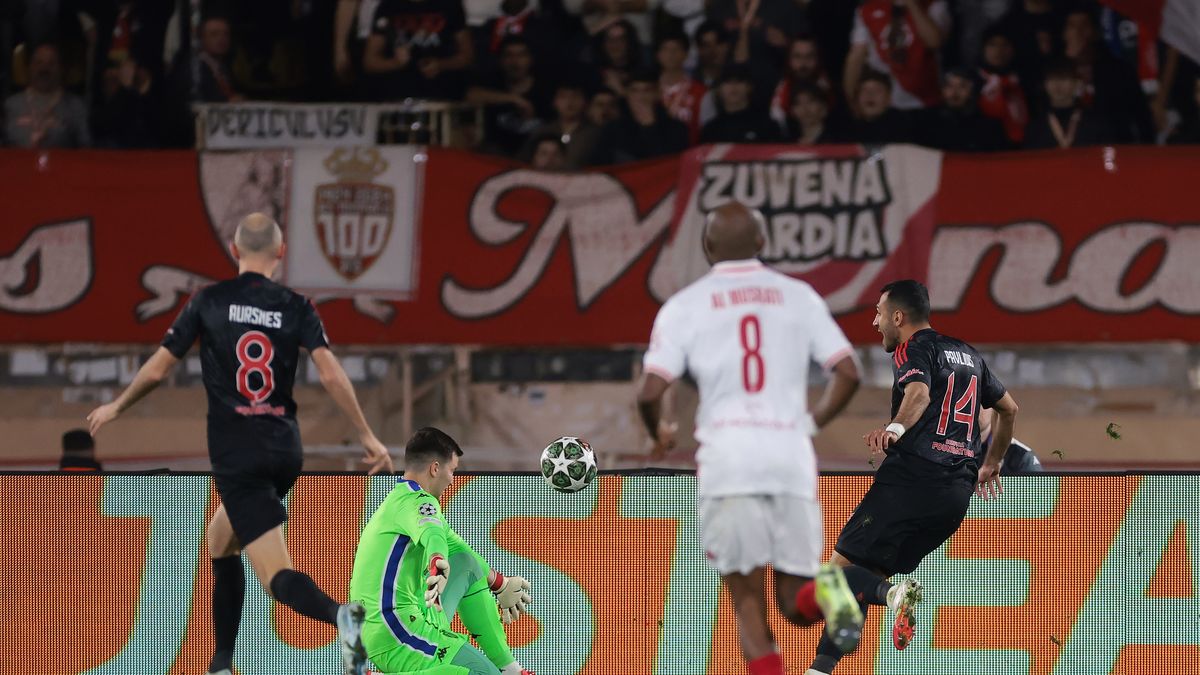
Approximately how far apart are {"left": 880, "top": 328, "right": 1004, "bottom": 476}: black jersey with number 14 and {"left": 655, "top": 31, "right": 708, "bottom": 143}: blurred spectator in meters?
6.89

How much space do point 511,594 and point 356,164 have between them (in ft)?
22.3

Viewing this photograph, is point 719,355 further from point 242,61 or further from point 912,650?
point 242,61

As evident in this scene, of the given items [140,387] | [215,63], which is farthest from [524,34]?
[140,387]

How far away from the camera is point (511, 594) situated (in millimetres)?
9070

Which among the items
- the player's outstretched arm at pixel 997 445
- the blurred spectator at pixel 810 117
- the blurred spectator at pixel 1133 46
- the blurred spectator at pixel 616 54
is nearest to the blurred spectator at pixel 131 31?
the blurred spectator at pixel 616 54

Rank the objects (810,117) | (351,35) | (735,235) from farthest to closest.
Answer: (351,35)
(810,117)
(735,235)

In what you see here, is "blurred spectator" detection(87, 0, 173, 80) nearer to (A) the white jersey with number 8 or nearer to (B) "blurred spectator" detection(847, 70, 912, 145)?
(B) "blurred spectator" detection(847, 70, 912, 145)

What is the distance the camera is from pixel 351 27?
16703mm

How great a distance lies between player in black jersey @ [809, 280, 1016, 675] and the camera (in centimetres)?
904

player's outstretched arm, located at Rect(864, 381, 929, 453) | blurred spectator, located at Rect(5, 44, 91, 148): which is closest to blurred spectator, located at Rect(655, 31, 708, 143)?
blurred spectator, located at Rect(5, 44, 91, 148)

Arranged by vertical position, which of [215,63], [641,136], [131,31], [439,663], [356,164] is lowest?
[439,663]

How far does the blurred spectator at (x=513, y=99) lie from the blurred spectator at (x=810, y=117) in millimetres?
2194

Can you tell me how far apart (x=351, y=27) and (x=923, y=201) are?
545cm

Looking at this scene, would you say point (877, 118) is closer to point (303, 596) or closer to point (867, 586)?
point (867, 586)
